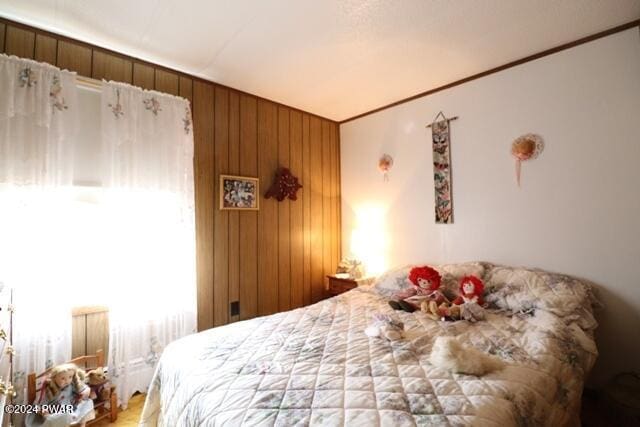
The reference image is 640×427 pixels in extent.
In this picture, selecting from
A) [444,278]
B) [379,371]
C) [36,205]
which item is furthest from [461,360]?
[36,205]

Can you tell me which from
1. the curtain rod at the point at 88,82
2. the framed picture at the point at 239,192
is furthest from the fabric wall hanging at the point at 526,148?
the curtain rod at the point at 88,82

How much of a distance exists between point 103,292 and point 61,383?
55cm

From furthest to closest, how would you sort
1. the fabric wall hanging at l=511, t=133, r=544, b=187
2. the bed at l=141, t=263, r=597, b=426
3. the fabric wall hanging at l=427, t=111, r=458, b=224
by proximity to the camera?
the fabric wall hanging at l=427, t=111, r=458, b=224 < the fabric wall hanging at l=511, t=133, r=544, b=187 < the bed at l=141, t=263, r=597, b=426

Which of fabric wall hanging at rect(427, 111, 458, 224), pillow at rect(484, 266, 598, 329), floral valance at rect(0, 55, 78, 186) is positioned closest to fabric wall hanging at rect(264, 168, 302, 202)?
fabric wall hanging at rect(427, 111, 458, 224)

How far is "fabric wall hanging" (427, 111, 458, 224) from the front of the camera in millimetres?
2654

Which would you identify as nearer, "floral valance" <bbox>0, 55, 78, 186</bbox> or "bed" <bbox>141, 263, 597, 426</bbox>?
"bed" <bbox>141, 263, 597, 426</bbox>

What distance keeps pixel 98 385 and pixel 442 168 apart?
10.0 feet

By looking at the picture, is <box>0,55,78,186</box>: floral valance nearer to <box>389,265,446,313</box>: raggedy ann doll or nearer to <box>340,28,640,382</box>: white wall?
<box>389,265,446,313</box>: raggedy ann doll

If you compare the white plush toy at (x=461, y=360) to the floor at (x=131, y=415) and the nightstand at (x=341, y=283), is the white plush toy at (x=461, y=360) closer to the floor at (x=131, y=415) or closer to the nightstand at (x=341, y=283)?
the nightstand at (x=341, y=283)

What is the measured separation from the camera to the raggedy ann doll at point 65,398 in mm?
1543

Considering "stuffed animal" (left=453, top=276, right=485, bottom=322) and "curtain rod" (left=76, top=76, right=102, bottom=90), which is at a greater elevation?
"curtain rod" (left=76, top=76, right=102, bottom=90)

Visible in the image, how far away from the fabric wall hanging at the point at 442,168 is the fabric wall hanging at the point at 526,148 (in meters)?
0.52

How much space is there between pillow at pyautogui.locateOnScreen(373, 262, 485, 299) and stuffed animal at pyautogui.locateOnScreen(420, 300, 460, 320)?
242 mm

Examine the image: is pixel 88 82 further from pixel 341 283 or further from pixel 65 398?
pixel 341 283
